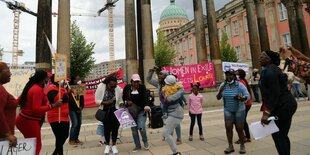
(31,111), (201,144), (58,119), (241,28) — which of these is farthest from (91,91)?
(241,28)

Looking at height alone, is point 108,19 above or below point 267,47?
above

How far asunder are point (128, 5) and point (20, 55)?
91.9 m

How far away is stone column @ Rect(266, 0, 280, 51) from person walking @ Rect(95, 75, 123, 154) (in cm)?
3594

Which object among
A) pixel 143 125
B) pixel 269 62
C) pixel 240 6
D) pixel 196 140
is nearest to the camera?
pixel 269 62

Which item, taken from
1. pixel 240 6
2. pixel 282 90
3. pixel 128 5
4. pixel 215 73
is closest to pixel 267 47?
pixel 215 73

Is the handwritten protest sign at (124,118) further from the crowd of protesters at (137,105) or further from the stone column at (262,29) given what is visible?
the stone column at (262,29)

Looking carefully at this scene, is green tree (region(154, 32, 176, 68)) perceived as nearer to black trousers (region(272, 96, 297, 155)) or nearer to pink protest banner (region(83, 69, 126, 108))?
pink protest banner (region(83, 69, 126, 108))

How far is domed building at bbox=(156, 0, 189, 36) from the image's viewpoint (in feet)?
290

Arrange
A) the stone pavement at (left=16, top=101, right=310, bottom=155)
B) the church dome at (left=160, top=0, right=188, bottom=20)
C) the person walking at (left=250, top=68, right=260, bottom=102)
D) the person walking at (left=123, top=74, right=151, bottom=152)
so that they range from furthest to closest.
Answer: the church dome at (left=160, top=0, right=188, bottom=20), the person walking at (left=250, top=68, right=260, bottom=102), the person walking at (left=123, top=74, right=151, bottom=152), the stone pavement at (left=16, top=101, right=310, bottom=155)

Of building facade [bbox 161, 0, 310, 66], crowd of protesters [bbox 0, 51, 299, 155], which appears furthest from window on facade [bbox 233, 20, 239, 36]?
crowd of protesters [bbox 0, 51, 299, 155]

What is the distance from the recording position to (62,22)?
49.2ft

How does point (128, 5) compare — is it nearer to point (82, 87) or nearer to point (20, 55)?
point (82, 87)

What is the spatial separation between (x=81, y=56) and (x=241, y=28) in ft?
91.6

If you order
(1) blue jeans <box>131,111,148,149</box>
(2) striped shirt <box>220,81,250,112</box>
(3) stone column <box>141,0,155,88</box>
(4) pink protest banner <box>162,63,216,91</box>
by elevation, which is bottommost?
(1) blue jeans <box>131,111,148,149</box>
